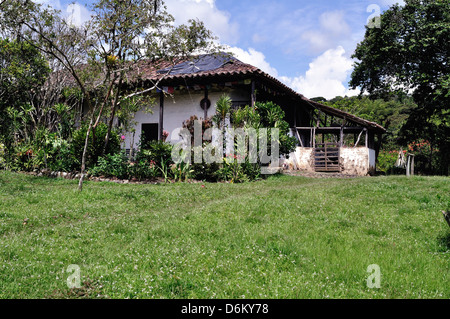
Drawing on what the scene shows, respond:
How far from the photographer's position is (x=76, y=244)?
202 inches

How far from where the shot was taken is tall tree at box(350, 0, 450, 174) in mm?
17797

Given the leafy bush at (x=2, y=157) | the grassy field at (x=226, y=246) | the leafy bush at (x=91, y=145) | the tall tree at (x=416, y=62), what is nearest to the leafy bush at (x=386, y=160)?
the tall tree at (x=416, y=62)

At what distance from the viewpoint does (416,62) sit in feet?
62.8

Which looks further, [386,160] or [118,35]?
[386,160]

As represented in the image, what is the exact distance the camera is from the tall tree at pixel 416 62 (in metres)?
17.8

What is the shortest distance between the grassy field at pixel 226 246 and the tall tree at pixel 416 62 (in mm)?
12686

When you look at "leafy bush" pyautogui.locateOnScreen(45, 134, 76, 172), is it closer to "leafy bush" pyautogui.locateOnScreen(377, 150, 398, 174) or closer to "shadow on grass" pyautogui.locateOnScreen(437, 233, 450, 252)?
"shadow on grass" pyautogui.locateOnScreen(437, 233, 450, 252)

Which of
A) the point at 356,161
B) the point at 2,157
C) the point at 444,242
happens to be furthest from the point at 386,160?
the point at 2,157

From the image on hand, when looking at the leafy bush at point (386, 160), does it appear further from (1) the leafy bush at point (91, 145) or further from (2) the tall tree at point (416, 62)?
(1) the leafy bush at point (91, 145)

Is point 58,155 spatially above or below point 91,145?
below

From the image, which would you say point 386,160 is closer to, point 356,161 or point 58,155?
point 356,161

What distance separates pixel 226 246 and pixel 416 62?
1935 cm
